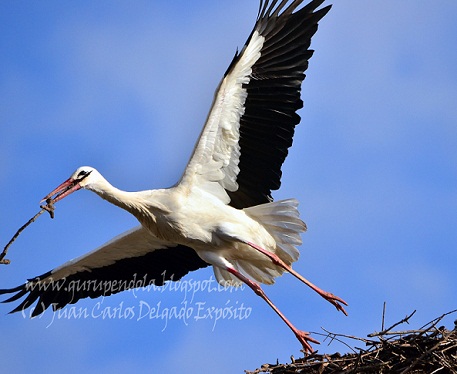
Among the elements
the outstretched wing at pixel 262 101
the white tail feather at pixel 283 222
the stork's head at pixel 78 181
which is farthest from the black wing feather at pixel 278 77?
the stork's head at pixel 78 181

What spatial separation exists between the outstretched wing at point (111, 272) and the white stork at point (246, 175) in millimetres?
778

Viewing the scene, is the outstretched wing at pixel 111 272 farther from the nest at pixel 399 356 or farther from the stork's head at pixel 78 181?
the nest at pixel 399 356

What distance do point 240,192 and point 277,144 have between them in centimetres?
47

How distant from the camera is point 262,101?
8227 millimetres

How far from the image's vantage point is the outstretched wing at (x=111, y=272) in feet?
30.0

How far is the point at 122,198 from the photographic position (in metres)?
8.23

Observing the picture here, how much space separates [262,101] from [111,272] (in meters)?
2.15

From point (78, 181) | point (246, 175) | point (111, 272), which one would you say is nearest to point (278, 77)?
point (246, 175)

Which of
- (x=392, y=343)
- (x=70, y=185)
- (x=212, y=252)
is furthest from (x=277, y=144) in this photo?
(x=392, y=343)

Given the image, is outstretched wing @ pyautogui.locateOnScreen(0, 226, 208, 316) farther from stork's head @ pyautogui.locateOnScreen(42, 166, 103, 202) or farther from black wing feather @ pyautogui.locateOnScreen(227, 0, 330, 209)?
black wing feather @ pyautogui.locateOnScreen(227, 0, 330, 209)

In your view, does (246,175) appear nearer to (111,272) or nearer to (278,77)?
(278,77)

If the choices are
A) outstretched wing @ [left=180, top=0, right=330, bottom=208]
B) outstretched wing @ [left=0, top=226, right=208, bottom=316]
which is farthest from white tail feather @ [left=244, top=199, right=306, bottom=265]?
outstretched wing @ [left=0, top=226, right=208, bottom=316]

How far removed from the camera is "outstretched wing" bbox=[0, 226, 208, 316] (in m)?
9.15

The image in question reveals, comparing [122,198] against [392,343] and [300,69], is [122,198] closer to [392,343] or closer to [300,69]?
[300,69]
